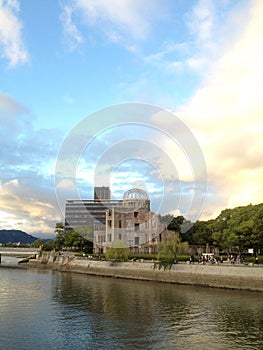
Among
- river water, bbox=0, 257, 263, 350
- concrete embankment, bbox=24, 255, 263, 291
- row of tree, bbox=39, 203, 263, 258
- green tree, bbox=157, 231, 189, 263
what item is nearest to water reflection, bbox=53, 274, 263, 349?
river water, bbox=0, 257, 263, 350

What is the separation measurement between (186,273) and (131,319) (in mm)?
32064

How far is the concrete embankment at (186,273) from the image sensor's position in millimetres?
58562

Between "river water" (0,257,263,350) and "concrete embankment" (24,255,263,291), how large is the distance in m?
2.90

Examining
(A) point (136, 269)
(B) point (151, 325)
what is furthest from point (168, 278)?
(B) point (151, 325)

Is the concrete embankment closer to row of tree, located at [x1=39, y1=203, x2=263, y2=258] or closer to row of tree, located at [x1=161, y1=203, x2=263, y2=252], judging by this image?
row of tree, located at [x1=39, y1=203, x2=263, y2=258]

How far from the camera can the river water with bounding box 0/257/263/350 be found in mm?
30797

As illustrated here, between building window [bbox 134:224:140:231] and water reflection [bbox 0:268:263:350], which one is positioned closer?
water reflection [bbox 0:268:263:350]

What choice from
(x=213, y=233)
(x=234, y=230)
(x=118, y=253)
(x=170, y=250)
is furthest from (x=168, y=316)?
(x=213, y=233)

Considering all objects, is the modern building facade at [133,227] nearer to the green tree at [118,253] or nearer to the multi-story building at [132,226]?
the multi-story building at [132,226]

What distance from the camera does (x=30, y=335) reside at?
107ft

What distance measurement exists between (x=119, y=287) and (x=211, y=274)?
1557cm

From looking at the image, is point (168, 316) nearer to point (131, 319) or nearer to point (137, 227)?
point (131, 319)

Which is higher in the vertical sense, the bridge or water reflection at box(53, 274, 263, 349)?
the bridge

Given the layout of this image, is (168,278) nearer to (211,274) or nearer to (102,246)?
(211,274)
